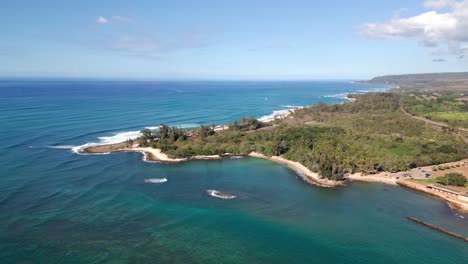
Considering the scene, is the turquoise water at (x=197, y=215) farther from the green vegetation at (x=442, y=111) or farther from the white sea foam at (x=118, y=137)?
the green vegetation at (x=442, y=111)

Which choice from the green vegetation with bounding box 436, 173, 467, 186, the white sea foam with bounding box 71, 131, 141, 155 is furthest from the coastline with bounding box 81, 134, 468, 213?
the green vegetation with bounding box 436, 173, 467, 186

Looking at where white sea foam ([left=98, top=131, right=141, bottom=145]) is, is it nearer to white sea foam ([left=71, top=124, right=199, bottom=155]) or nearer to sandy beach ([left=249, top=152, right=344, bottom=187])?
white sea foam ([left=71, top=124, right=199, bottom=155])

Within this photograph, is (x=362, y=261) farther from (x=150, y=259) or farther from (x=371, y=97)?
(x=371, y=97)

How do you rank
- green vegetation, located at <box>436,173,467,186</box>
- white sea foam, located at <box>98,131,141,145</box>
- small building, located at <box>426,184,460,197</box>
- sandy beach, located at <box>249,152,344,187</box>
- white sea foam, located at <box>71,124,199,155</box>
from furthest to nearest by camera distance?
white sea foam, located at <box>98,131,141,145</box> < white sea foam, located at <box>71,124,199,155</box> < sandy beach, located at <box>249,152,344,187</box> < green vegetation, located at <box>436,173,467,186</box> < small building, located at <box>426,184,460,197</box>

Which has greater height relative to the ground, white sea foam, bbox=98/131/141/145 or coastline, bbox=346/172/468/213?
white sea foam, bbox=98/131/141/145

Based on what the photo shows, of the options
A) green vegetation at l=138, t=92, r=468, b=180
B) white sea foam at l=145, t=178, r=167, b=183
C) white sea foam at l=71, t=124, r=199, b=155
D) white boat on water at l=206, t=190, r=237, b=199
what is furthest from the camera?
white sea foam at l=71, t=124, r=199, b=155

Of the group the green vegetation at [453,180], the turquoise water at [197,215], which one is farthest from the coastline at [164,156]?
the green vegetation at [453,180]

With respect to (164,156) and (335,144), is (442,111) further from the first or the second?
(164,156)

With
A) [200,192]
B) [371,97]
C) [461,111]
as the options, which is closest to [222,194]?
[200,192]
